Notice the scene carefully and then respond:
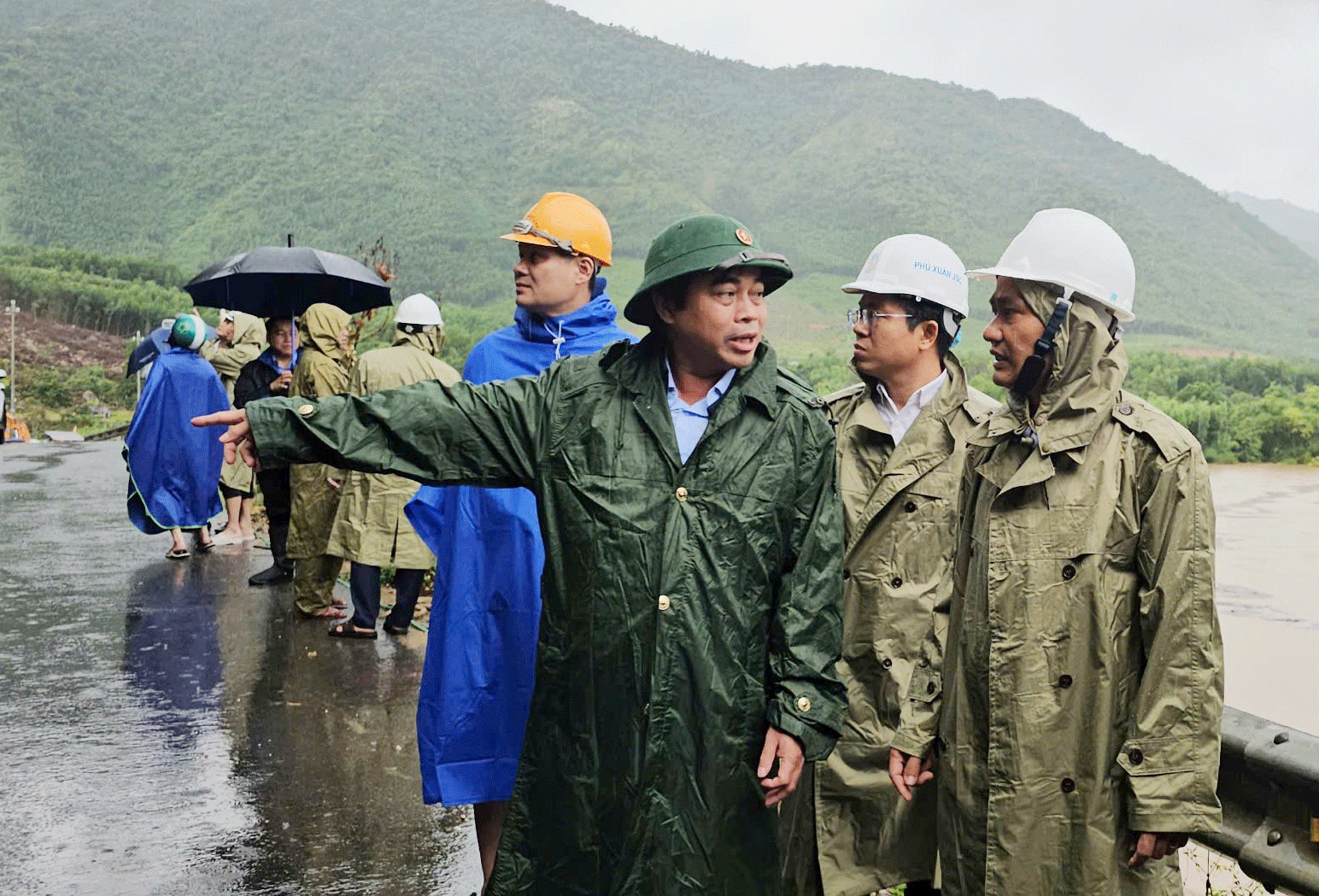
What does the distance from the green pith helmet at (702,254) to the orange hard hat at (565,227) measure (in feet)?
3.74

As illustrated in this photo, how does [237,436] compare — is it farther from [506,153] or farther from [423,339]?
[506,153]

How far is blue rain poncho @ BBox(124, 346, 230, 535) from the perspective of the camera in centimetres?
1093

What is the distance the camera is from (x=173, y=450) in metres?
11.0

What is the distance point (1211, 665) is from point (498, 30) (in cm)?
17408

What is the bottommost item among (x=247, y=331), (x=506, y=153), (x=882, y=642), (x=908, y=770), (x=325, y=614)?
(x=325, y=614)

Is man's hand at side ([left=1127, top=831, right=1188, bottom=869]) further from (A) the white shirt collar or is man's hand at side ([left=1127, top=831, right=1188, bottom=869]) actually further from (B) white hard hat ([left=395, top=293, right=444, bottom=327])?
(B) white hard hat ([left=395, top=293, right=444, bottom=327])

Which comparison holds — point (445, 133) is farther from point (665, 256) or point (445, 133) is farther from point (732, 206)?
point (665, 256)

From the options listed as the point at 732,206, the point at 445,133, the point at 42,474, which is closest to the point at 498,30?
the point at 445,133

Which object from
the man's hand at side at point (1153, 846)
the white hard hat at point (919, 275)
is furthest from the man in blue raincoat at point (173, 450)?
the man's hand at side at point (1153, 846)

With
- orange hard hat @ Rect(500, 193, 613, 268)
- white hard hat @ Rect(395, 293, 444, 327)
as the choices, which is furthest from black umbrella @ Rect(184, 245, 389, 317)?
orange hard hat @ Rect(500, 193, 613, 268)

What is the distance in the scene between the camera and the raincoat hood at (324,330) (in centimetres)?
849

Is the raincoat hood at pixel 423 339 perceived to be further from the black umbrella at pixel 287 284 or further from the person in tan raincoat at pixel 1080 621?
the person in tan raincoat at pixel 1080 621

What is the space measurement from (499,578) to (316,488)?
4.72 metres

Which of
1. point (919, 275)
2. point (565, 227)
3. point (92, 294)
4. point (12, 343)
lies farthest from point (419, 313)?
point (92, 294)
